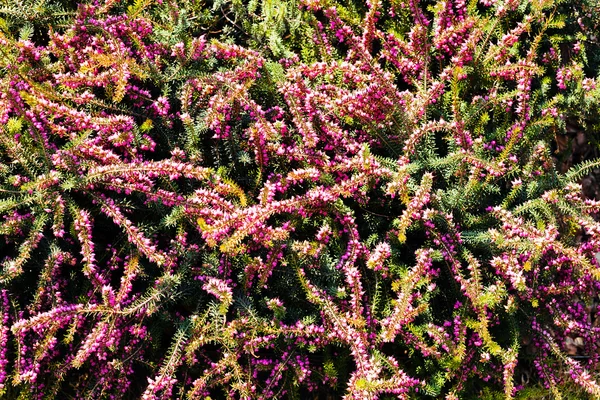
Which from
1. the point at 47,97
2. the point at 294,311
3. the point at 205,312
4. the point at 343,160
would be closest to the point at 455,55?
the point at 343,160

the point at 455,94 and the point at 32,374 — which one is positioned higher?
the point at 455,94

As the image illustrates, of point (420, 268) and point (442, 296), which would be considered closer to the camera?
point (420, 268)

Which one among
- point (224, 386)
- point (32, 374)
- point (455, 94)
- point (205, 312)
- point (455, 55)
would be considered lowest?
point (32, 374)

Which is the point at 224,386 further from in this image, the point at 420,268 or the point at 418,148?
the point at 418,148

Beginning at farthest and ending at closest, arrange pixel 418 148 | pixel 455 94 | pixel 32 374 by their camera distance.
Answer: pixel 418 148 < pixel 455 94 < pixel 32 374

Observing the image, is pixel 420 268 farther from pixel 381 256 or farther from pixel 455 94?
pixel 455 94

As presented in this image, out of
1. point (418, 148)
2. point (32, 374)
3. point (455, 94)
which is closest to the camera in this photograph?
point (32, 374)

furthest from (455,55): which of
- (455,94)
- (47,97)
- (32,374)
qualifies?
(32,374)
